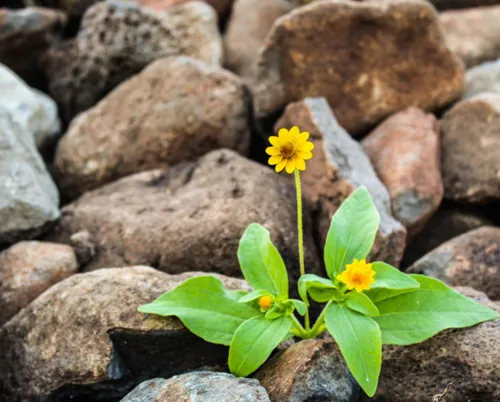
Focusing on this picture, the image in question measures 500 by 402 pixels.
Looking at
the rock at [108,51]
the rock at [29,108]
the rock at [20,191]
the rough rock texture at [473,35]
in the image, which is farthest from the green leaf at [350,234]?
the rough rock texture at [473,35]

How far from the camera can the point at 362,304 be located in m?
1.96

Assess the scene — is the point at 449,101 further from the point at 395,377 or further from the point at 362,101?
the point at 395,377

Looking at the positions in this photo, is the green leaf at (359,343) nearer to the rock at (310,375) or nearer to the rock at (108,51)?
the rock at (310,375)

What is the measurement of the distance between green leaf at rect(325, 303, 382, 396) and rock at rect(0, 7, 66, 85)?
10.2 feet

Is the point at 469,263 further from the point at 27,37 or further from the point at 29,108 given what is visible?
the point at 27,37

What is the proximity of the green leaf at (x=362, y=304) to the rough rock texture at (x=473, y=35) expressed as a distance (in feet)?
9.24

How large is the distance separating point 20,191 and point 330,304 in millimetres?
1528

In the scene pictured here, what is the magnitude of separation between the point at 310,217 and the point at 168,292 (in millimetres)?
986

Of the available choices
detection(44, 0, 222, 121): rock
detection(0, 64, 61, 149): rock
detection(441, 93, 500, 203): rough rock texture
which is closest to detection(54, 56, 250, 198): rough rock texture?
detection(0, 64, 61, 149): rock

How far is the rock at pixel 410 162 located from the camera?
2881mm

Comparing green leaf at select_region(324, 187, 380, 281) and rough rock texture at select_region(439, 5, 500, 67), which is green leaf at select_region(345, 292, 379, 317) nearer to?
green leaf at select_region(324, 187, 380, 281)

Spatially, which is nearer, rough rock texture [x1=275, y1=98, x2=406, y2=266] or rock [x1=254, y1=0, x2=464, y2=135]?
rough rock texture [x1=275, y1=98, x2=406, y2=266]

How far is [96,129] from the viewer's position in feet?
11.6

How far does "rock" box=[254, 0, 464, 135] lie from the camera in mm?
3260
